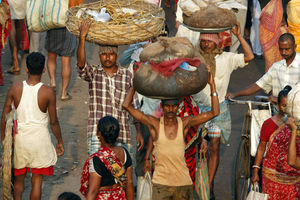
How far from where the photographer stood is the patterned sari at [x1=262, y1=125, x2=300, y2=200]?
6266mm

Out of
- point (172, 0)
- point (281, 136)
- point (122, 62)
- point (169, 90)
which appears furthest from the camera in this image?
point (172, 0)

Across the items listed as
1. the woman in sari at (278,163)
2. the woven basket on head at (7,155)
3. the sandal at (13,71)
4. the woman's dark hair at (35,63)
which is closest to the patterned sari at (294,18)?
the woman in sari at (278,163)

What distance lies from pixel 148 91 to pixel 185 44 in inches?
31.6

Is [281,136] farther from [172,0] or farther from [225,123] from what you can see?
[172,0]

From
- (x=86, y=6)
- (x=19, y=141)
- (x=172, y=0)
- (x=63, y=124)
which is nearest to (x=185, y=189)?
(x=19, y=141)

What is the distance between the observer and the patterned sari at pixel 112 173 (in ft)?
18.5

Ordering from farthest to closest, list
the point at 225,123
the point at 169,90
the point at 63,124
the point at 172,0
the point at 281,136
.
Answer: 1. the point at 172,0
2. the point at 63,124
3. the point at 225,123
4. the point at 281,136
5. the point at 169,90

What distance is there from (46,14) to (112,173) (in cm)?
490

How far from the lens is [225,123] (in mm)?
7934

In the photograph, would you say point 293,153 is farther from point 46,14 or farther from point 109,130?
point 46,14

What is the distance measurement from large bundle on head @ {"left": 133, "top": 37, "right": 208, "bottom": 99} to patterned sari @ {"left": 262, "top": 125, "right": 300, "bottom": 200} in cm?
92

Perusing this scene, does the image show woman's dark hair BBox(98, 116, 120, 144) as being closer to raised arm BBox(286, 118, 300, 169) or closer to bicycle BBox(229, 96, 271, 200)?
raised arm BBox(286, 118, 300, 169)

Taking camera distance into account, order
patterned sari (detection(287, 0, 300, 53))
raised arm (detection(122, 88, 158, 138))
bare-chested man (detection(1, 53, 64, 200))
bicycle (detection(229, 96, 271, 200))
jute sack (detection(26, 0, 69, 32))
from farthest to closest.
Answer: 1. patterned sari (detection(287, 0, 300, 53))
2. jute sack (detection(26, 0, 69, 32))
3. bicycle (detection(229, 96, 271, 200))
4. bare-chested man (detection(1, 53, 64, 200))
5. raised arm (detection(122, 88, 158, 138))

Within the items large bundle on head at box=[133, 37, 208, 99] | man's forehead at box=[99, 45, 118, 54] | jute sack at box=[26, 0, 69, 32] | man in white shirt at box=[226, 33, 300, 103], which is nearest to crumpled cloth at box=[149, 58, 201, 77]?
large bundle on head at box=[133, 37, 208, 99]
